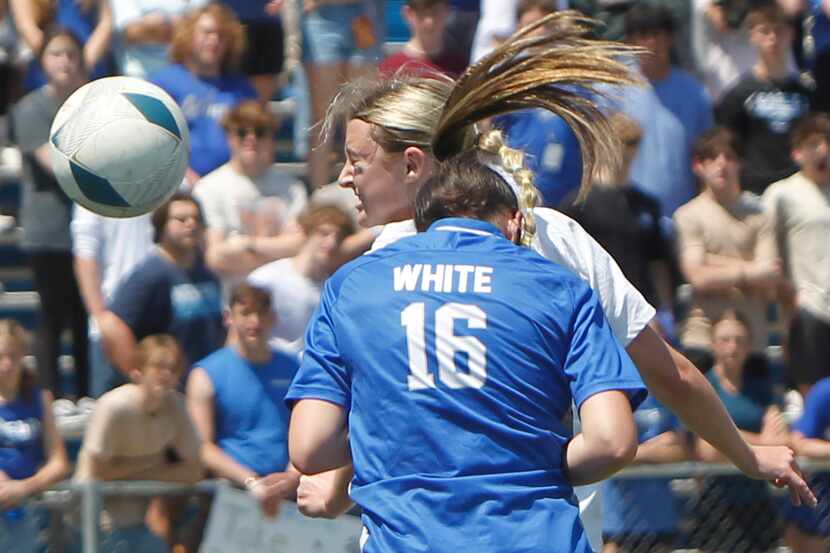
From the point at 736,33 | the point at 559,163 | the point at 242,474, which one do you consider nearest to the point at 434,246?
the point at 242,474

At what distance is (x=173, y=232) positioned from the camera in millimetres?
6609

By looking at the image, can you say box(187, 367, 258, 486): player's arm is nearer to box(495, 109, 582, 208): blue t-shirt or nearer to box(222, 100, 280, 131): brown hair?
box(222, 100, 280, 131): brown hair

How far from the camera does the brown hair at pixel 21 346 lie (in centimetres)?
624

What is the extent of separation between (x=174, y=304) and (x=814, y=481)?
2556 mm

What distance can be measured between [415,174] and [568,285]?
1.92ft

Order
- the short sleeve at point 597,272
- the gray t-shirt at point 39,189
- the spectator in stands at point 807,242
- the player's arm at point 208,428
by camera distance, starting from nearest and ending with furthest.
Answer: the short sleeve at point 597,272 < the player's arm at point 208,428 < the spectator in stands at point 807,242 < the gray t-shirt at point 39,189

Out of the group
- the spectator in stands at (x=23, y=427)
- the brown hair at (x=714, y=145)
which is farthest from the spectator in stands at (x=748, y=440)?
the spectator in stands at (x=23, y=427)

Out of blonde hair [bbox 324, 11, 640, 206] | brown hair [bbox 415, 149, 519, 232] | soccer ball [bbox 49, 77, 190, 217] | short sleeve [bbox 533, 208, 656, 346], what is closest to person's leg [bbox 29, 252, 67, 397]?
soccer ball [bbox 49, 77, 190, 217]

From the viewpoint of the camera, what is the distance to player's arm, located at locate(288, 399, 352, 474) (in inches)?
128

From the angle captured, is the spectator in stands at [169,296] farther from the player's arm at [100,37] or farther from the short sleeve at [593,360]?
the short sleeve at [593,360]

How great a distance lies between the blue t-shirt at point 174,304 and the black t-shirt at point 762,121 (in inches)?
102

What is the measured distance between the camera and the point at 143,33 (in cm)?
805

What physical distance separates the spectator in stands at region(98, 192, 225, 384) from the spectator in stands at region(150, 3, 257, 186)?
783mm

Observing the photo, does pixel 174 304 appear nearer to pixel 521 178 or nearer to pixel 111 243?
pixel 111 243
